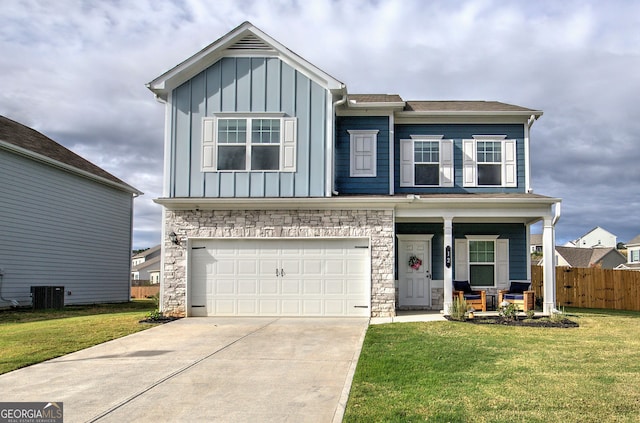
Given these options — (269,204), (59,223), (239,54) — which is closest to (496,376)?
(269,204)

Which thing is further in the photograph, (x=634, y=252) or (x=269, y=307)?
(x=634, y=252)

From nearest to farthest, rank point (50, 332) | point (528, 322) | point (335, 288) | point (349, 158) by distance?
point (50, 332) → point (528, 322) → point (335, 288) → point (349, 158)

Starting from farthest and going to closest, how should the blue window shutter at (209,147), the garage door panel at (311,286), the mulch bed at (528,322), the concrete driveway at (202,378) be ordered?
the blue window shutter at (209,147) → the garage door panel at (311,286) → the mulch bed at (528,322) → the concrete driveway at (202,378)

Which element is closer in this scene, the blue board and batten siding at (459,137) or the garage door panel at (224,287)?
the garage door panel at (224,287)

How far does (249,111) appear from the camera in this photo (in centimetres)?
1508

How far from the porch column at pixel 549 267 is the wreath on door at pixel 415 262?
3446 millimetres

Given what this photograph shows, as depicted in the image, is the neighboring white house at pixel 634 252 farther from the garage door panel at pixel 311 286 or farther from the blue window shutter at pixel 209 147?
the blue window shutter at pixel 209 147

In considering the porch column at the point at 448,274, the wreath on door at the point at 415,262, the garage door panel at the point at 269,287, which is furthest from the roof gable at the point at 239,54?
the wreath on door at the point at 415,262

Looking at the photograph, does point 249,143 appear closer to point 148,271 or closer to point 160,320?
point 160,320

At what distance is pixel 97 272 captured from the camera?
21844 mm

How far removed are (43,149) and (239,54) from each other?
28.4 ft

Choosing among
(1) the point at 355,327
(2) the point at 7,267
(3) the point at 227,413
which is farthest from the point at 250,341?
(2) the point at 7,267

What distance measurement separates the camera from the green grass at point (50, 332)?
9.52 m

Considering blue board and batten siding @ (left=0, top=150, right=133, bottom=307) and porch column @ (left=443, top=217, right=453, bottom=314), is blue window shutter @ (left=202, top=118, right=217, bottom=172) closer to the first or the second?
porch column @ (left=443, top=217, right=453, bottom=314)
